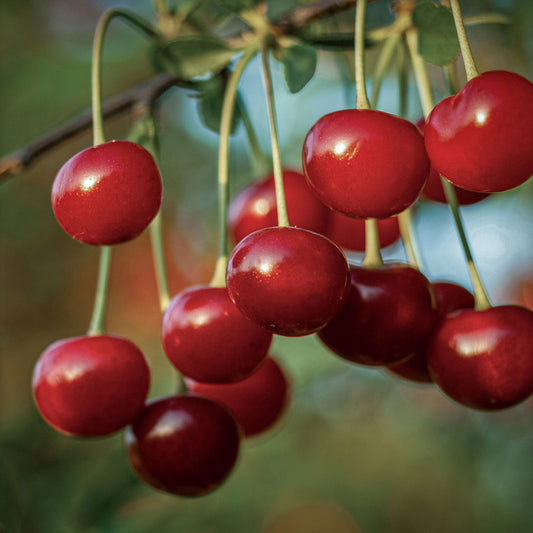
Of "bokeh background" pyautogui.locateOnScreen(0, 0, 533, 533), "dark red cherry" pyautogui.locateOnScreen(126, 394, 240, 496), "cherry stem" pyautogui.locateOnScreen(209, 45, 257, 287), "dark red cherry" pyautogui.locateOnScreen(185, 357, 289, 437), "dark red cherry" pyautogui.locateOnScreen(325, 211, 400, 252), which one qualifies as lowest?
"bokeh background" pyautogui.locateOnScreen(0, 0, 533, 533)

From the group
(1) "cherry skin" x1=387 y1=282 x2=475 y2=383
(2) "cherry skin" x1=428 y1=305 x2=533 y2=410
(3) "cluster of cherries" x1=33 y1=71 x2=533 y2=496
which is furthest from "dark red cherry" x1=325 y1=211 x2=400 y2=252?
(2) "cherry skin" x1=428 y1=305 x2=533 y2=410

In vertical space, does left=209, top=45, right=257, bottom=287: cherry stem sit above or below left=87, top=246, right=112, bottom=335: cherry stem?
above

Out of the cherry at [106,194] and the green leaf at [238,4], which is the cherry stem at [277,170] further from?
the green leaf at [238,4]

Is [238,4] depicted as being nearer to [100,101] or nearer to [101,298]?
[100,101]

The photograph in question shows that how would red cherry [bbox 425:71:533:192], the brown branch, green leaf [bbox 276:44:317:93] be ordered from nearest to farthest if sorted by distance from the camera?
1. red cherry [bbox 425:71:533:192]
2. green leaf [bbox 276:44:317:93]
3. the brown branch

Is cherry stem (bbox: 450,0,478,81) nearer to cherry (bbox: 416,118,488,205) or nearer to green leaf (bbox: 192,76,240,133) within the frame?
cherry (bbox: 416,118,488,205)

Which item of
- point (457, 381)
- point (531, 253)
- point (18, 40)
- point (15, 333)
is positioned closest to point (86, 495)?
point (457, 381)

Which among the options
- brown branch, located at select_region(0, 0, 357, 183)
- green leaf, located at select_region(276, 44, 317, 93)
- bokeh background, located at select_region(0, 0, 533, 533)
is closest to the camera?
green leaf, located at select_region(276, 44, 317, 93)

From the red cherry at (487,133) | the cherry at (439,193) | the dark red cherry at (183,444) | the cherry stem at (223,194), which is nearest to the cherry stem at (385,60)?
the cherry at (439,193)
